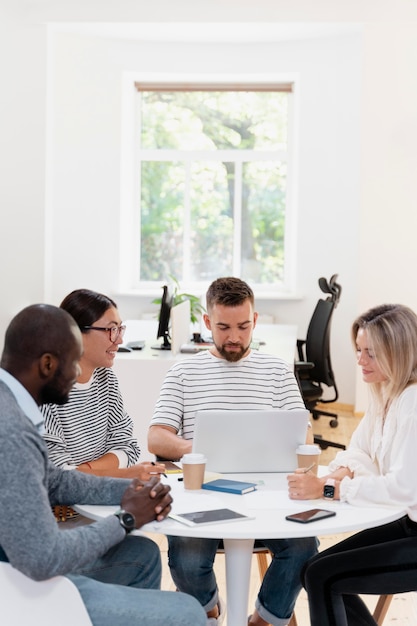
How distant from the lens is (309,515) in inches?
79.1

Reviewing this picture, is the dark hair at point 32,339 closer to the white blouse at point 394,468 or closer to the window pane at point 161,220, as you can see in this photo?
the white blouse at point 394,468

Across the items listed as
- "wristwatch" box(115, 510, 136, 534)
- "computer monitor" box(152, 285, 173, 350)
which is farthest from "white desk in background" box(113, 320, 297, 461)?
"wristwatch" box(115, 510, 136, 534)

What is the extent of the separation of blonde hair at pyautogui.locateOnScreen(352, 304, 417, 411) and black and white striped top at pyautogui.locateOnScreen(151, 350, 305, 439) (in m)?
0.60

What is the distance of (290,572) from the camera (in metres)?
2.41

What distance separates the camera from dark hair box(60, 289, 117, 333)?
8.55 ft

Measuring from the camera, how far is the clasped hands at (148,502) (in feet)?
6.33

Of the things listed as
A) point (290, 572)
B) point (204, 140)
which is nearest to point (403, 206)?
point (204, 140)

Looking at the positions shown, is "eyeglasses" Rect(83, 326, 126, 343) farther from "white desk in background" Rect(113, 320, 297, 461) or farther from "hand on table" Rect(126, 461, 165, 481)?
"white desk in background" Rect(113, 320, 297, 461)

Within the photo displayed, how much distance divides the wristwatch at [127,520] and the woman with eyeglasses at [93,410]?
0.52 m

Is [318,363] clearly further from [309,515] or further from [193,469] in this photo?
[309,515]

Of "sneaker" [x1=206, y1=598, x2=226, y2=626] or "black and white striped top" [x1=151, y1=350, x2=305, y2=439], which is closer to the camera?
"sneaker" [x1=206, y1=598, x2=226, y2=626]

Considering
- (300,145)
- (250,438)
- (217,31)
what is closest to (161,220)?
(300,145)

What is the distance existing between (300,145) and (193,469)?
19.1ft

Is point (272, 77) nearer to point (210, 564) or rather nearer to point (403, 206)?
point (403, 206)
